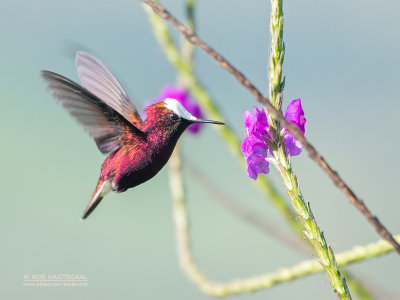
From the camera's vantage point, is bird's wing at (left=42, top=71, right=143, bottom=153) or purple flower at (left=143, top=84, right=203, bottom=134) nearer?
bird's wing at (left=42, top=71, right=143, bottom=153)

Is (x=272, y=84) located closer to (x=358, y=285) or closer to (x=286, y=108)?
(x=286, y=108)

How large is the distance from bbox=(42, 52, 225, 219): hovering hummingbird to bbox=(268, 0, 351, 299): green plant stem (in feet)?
0.57

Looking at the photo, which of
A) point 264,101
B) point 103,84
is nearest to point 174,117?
point 264,101

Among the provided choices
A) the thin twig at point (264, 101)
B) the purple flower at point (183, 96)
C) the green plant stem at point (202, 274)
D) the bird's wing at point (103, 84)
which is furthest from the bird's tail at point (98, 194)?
the purple flower at point (183, 96)

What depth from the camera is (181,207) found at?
8.62 ft

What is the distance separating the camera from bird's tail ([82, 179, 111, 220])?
3.95 ft

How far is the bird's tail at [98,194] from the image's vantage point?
120 centimetres

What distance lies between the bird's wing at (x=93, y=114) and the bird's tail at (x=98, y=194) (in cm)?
8

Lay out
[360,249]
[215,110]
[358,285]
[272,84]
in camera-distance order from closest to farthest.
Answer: [272,84], [360,249], [358,285], [215,110]

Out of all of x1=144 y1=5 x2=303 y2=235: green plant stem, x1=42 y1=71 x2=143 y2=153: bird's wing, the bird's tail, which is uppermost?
x1=144 y1=5 x2=303 y2=235: green plant stem

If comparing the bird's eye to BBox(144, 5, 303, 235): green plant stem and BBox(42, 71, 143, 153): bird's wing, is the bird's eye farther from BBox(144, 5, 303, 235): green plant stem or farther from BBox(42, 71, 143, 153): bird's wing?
BBox(144, 5, 303, 235): green plant stem

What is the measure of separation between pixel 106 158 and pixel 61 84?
0.27 m

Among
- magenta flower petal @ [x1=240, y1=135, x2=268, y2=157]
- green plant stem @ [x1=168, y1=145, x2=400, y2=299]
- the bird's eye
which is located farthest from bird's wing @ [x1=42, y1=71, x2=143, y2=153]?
green plant stem @ [x1=168, y1=145, x2=400, y2=299]

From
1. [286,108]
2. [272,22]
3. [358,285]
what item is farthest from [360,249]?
[272,22]
